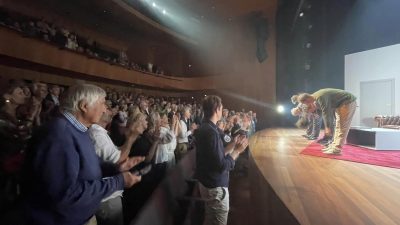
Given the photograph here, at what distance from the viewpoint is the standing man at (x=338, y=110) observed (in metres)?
3.29

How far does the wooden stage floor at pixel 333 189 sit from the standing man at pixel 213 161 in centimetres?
46

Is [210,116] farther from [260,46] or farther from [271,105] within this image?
[271,105]

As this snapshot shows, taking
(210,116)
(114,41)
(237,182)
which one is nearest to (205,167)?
(210,116)

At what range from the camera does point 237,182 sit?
3.69 m

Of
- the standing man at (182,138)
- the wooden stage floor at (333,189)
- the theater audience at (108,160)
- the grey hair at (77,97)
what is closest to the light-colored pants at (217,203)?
the wooden stage floor at (333,189)

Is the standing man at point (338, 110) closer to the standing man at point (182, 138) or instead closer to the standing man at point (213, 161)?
the standing man at point (182, 138)

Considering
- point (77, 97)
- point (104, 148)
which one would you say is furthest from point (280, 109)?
point (77, 97)

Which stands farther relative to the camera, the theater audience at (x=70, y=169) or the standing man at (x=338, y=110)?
the standing man at (x=338, y=110)

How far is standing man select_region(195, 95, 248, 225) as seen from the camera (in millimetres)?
1495

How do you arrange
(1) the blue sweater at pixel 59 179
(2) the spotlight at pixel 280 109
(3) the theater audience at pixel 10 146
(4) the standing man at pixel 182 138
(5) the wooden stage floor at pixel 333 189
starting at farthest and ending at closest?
(2) the spotlight at pixel 280 109 < (4) the standing man at pixel 182 138 < (5) the wooden stage floor at pixel 333 189 < (3) the theater audience at pixel 10 146 < (1) the blue sweater at pixel 59 179

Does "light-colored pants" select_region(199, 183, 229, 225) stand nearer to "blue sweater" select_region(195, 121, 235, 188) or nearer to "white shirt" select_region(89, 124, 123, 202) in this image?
"blue sweater" select_region(195, 121, 235, 188)

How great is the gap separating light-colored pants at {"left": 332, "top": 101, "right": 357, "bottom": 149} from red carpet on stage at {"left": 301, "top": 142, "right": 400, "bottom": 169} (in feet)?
0.54

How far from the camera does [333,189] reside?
2006 mm

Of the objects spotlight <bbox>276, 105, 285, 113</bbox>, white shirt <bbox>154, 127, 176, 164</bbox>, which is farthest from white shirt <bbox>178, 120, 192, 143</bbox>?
spotlight <bbox>276, 105, 285, 113</bbox>
